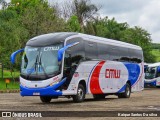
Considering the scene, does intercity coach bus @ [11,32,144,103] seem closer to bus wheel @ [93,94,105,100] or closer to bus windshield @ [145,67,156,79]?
bus wheel @ [93,94,105,100]

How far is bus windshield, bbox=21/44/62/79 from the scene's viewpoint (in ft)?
65.7

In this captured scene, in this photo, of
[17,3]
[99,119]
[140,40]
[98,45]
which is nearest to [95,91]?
[98,45]

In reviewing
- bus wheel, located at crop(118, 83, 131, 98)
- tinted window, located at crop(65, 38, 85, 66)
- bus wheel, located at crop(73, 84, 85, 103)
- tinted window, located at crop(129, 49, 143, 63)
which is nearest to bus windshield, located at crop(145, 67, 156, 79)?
tinted window, located at crop(129, 49, 143, 63)

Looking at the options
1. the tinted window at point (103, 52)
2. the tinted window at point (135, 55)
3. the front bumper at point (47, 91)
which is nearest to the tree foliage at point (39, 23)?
the tinted window at point (135, 55)

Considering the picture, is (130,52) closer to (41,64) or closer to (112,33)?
(41,64)

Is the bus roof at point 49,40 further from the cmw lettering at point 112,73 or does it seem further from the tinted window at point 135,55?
the tinted window at point 135,55

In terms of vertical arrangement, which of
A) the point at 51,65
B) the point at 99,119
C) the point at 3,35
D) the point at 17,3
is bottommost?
the point at 99,119

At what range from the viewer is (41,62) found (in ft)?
66.4

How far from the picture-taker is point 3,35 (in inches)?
1887

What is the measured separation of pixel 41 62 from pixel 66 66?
115 cm

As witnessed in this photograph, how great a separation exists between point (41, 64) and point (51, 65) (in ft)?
1.54

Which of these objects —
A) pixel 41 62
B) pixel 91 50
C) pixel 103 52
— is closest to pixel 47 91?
pixel 41 62

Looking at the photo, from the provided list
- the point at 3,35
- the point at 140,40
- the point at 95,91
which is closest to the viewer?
the point at 95,91

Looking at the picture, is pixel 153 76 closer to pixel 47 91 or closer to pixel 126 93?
pixel 126 93
